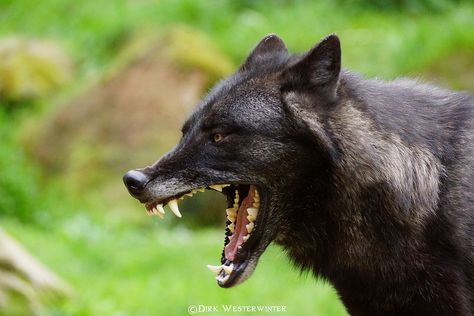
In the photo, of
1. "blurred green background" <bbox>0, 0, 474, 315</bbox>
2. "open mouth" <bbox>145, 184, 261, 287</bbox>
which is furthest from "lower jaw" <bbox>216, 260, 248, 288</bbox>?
"blurred green background" <bbox>0, 0, 474, 315</bbox>

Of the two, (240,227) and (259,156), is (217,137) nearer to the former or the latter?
(259,156)

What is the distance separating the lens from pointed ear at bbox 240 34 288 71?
178 inches

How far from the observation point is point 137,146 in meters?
11.7

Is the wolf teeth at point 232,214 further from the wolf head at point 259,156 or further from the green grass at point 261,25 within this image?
the green grass at point 261,25

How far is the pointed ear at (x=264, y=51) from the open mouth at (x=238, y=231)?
1.89 feet

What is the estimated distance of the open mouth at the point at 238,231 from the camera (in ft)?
14.0

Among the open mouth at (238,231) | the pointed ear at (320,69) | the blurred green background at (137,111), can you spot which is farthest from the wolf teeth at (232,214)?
the blurred green background at (137,111)

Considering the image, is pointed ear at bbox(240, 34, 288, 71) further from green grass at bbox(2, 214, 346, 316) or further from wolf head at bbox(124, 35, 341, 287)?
green grass at bbox(2, 214, 346, 316)

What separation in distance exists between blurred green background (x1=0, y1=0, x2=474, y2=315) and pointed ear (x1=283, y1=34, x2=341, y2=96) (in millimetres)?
3607

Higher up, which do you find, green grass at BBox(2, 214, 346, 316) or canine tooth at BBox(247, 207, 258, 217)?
green grass at BBox(2, 214, 346, 316)

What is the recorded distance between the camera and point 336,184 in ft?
13.7

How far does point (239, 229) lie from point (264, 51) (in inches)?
33.8

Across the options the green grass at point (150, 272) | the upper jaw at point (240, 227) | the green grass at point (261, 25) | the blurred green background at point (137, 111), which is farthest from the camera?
the green grass at point (261, 25)

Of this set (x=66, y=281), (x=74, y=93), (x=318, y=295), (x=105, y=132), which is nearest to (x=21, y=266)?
(x=66, y=281)
